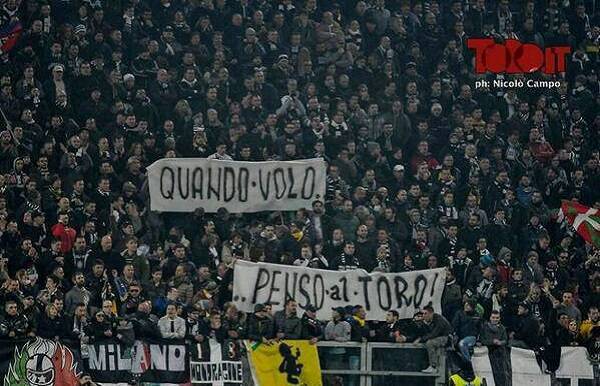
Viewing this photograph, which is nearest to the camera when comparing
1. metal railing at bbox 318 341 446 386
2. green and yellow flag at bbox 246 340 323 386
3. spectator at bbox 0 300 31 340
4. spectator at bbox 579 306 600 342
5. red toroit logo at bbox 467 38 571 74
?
spectator at bbox 0 300 31 340

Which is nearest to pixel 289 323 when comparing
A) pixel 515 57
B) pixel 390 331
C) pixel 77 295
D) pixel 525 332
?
pixel 390 331

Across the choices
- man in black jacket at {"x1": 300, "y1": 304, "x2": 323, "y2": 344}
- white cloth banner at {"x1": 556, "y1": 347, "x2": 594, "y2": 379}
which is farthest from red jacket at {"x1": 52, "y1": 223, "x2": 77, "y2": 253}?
white cloth banner at {"x1": 556, "y1": 347, "x2": 594, "y2": 379}

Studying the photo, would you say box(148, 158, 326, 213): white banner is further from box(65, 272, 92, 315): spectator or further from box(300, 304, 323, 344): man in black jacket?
box(300, 304, 323, 344): man in black jacket

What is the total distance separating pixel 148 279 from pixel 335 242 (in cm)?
282

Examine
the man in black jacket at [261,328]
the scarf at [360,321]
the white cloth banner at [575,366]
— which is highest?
the man in black jacket at [261,328]

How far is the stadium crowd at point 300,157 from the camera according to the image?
23719 mm

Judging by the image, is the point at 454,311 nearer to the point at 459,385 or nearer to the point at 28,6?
the point at 459,385

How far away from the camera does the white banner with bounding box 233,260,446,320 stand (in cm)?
2444

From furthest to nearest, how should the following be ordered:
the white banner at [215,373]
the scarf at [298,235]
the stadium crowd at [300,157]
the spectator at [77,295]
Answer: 1. the scarf at [298,235]
2. the stadium crowd at [300,157]
3. the spectator at [77,295]
4. the white banner at [215,373]

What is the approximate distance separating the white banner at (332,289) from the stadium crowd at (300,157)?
26 centimetres

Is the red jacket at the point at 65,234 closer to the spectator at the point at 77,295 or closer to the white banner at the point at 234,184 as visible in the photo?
the spectator at the point at 77,295

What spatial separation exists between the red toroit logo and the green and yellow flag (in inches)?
321

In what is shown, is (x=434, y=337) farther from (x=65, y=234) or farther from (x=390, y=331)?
(x=65, y=234)

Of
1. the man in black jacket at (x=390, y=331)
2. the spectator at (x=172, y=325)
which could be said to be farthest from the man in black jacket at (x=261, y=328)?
the man in black jacket at (x=390, y=331)
